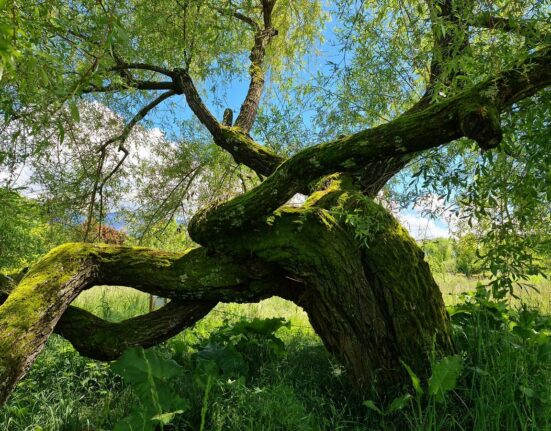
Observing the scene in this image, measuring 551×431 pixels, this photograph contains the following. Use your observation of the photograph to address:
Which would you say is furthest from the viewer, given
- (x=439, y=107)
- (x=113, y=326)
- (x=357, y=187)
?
(x=357, y=187)

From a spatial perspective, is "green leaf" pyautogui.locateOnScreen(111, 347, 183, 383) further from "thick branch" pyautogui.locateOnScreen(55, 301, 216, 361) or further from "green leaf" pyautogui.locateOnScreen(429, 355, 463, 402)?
"green leaf" pyautogui.locateOnScreen(429, 355, 463, 402)

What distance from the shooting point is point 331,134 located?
641cm

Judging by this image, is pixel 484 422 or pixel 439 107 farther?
pixel 439 107

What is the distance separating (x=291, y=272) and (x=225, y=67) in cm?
374

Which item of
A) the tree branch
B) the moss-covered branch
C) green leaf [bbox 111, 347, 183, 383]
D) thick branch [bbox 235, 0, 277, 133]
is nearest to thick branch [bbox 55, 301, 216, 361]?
the moss-covered branch

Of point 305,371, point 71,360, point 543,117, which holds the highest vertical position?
point 543,117

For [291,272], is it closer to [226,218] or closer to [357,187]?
[226,218]

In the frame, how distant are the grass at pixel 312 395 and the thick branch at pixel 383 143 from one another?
1.25 metres

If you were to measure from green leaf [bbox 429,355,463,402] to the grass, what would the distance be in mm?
93

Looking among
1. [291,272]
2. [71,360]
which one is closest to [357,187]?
[291,272]

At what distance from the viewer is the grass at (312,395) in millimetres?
2875

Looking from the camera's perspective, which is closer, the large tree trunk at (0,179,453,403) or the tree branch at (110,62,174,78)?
the large tree trunk at (0,179,453,403)

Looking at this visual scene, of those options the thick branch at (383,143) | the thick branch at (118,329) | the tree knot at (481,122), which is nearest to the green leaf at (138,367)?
the thick branch at (118,329)

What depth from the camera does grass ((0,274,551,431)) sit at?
2.88m
